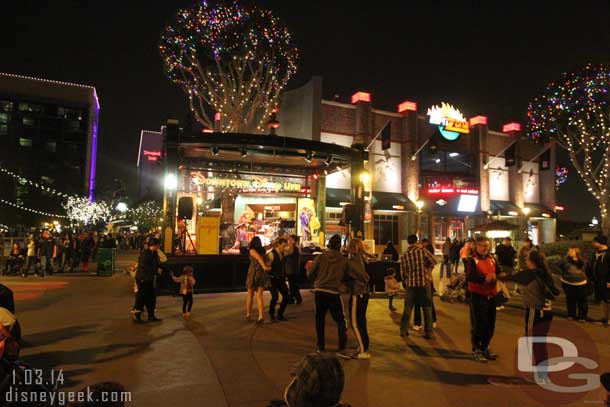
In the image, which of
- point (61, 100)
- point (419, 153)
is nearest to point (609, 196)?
point (419, 153)

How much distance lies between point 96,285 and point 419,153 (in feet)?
71.2

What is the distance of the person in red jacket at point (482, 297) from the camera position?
19.7 feet

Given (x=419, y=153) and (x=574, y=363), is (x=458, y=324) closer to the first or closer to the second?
(x=574, y=363)

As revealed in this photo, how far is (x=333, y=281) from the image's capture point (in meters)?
6.10

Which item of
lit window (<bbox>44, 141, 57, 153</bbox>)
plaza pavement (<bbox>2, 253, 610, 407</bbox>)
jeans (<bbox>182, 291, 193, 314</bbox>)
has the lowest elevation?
plaza pavement (<bbox>2, 253, 610, 407</bbox>)

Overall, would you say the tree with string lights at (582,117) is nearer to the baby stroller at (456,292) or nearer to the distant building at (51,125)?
the baby stroller at (456,292)

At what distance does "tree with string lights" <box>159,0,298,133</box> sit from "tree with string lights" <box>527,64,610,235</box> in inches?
536

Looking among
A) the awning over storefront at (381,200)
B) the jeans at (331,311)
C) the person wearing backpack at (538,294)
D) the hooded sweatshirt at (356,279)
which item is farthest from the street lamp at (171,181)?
the awning over storefront at (381,200)

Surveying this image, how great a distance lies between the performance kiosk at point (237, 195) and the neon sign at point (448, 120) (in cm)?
1374

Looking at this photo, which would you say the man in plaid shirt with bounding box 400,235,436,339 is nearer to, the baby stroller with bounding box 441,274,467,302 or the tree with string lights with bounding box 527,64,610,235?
the baby stroller with bounding box 441,274,467,302

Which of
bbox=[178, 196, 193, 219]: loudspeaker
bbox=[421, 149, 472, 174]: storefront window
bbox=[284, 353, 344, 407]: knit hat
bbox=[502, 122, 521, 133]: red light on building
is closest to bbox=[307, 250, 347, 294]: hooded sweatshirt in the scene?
bbox=[284, 353, 344, 407]: knit hat

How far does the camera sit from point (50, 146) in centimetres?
6334

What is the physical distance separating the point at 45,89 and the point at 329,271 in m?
71.4

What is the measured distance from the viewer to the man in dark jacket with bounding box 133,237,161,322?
8.17 meters
